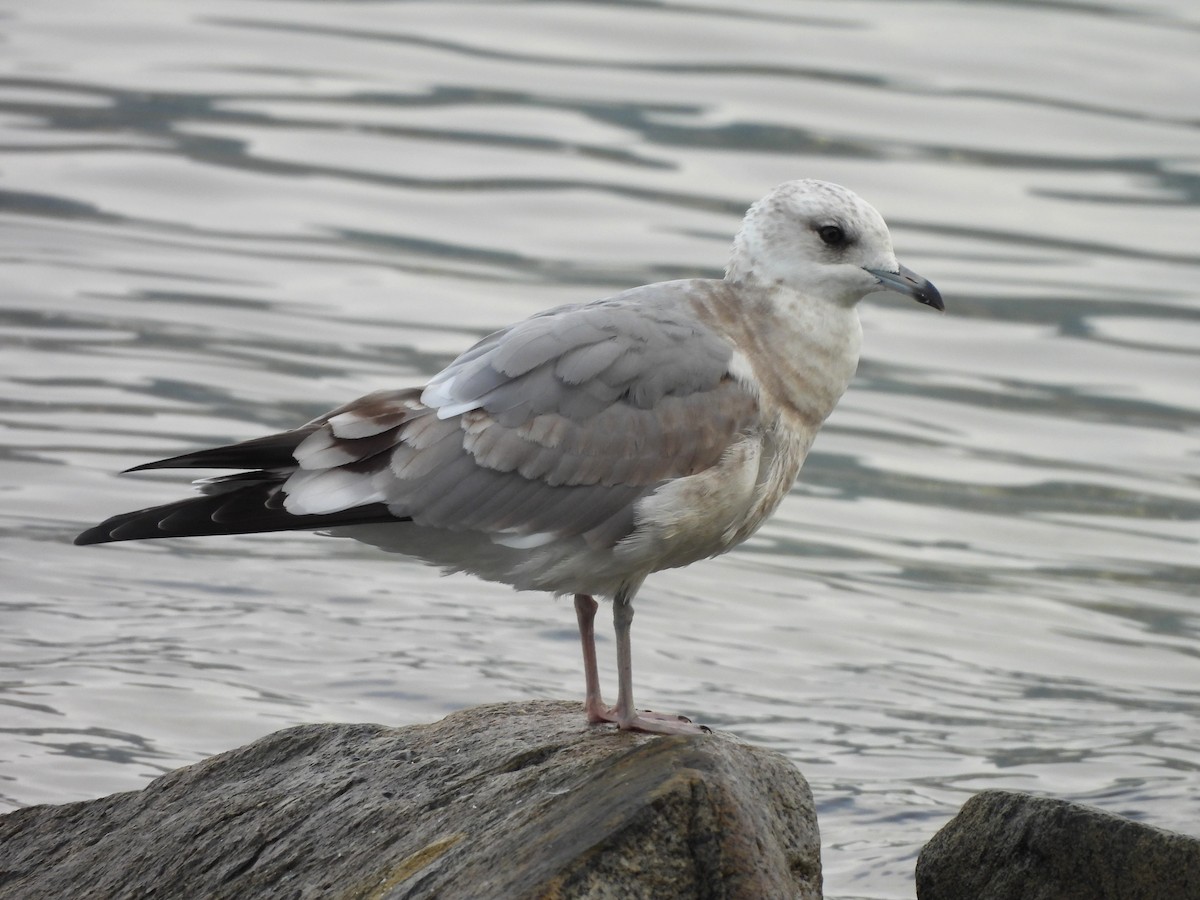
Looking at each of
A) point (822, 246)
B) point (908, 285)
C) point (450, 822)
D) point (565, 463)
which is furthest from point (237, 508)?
point (908, 285)

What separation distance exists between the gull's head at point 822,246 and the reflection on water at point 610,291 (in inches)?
109

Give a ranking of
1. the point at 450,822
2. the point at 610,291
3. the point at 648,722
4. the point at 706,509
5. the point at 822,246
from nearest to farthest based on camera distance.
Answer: the point at 450,822, the point at 706,509, the point at 648,722, the point at 822,246, the point at 610,291

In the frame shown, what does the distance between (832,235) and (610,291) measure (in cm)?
889

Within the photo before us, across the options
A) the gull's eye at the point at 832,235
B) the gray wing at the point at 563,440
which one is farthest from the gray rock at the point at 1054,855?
the gull's eye at the point at 832,235

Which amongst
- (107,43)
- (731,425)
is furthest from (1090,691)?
(107,43)

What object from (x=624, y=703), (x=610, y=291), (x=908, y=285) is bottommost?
(x=610, y=291)

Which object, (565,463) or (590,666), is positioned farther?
(590,666)

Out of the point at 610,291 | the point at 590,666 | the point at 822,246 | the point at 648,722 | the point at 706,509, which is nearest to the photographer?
the point at 706,509

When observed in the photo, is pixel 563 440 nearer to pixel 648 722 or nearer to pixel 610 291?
pixel 648 722

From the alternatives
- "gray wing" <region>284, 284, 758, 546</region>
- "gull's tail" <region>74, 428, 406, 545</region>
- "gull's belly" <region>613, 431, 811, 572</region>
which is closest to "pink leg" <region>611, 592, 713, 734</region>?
"gull's belly" <region>613, 431, 811, 572</region>

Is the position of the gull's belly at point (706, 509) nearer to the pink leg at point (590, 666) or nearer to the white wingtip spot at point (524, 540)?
the white wingtip spot at point (524, 540)

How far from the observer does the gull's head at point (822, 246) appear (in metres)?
5.94

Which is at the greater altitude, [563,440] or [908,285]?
[908,285]

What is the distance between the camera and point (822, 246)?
19.6 feet
